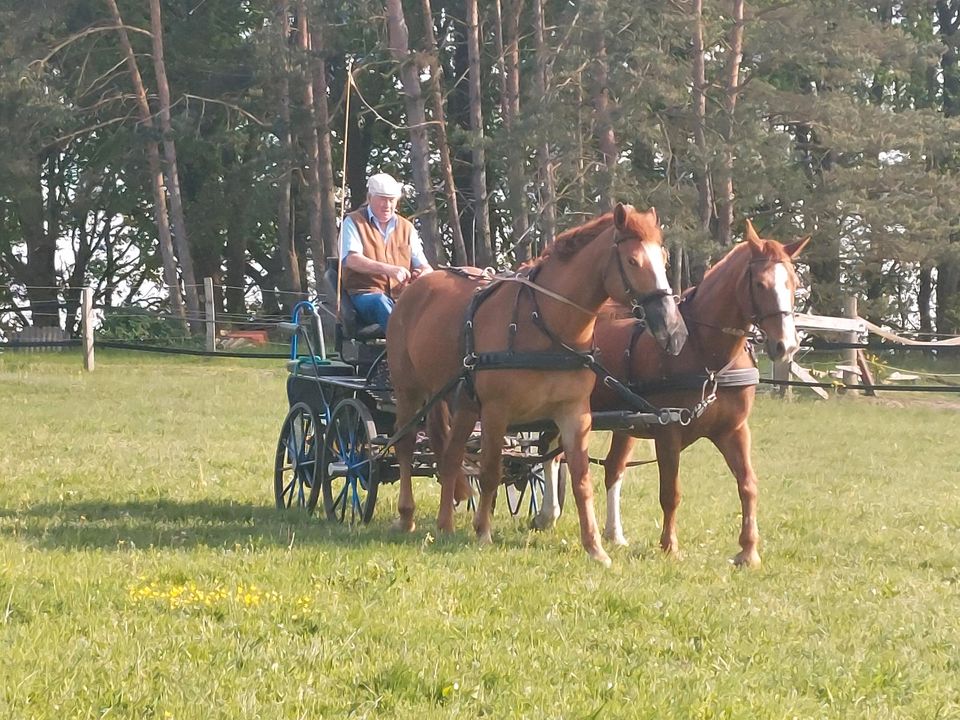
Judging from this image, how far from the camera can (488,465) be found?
7098 mm

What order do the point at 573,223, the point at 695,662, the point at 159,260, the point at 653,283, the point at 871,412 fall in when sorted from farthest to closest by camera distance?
1. the point at 159,260
2. the point at 573,223
3. the point at 871,412
4. the point at 653,283
5. the point at 695,662

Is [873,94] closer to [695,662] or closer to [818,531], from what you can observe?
[818,531]

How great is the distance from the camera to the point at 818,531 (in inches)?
322

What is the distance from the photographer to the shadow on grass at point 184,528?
689cm

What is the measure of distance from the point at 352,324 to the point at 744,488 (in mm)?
3053

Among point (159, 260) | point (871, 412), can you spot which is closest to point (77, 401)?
point (871, 412)

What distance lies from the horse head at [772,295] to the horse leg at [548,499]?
1.86m

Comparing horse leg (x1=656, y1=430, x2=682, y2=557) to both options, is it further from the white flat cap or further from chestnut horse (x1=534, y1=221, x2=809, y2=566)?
the white flat cap

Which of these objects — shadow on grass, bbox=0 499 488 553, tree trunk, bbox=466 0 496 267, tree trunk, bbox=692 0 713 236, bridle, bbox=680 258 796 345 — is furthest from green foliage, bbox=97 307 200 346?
bridle, bbox=680 258 796 345

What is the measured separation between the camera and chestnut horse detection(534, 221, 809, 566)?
6.71m

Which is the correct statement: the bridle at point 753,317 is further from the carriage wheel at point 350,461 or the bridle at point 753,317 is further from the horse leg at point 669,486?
the carriage wheel at point 350,461

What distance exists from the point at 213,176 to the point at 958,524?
28.3 metres

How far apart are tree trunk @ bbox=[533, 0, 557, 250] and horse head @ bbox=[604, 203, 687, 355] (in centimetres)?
1726

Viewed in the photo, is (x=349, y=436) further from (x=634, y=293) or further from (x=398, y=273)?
(x=634, y=293)
